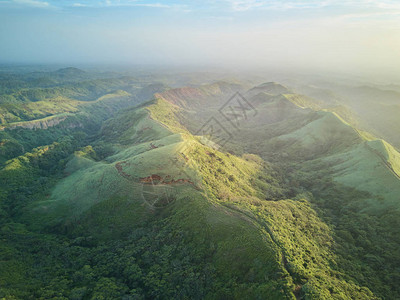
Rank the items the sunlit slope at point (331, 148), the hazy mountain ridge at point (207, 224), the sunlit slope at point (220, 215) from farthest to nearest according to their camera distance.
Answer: the sunlit slope at point (331, 148) < the hazy mountain ridge at point (207, 224) < the sunlit slope at point (220, 215)

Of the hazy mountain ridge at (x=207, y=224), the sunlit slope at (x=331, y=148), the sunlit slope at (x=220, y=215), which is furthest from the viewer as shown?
the sunlit slope at (x=331, y=148)

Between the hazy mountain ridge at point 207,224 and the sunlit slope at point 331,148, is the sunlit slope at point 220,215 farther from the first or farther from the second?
the sunlit slope at point 331,148

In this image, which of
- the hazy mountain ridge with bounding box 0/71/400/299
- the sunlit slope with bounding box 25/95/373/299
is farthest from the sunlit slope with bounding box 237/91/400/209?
the sunlit slope with bounding box 25/95/373/299

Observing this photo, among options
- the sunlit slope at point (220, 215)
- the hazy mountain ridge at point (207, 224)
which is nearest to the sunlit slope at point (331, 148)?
the hazy mountain ridge at point (207, 224)

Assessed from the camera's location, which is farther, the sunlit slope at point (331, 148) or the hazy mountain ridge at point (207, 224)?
the sunlit slope at point (331, 148)

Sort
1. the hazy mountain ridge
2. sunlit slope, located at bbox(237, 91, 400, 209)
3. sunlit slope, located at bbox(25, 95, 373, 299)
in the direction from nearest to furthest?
sunlit slope, located at bbox(25, 95, 373, 299)
the hazy mountain ridge
sunlit slope, located at bbox(237, 91, 400, 209)

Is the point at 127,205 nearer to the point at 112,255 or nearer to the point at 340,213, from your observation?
the point at 112,255

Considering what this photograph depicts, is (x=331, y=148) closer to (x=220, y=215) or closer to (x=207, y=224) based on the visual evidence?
(x=220, y=215)

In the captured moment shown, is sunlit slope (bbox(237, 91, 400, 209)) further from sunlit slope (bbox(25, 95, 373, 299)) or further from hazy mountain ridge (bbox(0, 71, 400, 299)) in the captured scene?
sunlit slope (bbox(25, 95, 373, 299))

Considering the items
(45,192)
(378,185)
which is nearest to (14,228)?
(45,192)

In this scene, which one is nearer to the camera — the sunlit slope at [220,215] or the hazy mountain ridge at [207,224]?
the sunlit slope at [220,215]

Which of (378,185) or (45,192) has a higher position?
(378,185)
